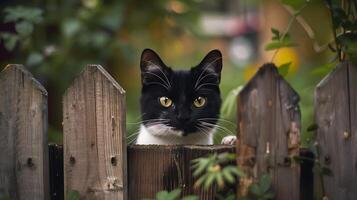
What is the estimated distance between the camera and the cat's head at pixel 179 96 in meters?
2.86

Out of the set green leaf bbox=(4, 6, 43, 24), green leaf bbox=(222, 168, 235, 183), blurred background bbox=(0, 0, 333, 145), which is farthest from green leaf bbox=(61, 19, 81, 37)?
green leaf bbox=(222, 168, 235, 183)

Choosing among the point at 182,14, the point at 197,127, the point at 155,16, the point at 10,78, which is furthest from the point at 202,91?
the point at 155,16

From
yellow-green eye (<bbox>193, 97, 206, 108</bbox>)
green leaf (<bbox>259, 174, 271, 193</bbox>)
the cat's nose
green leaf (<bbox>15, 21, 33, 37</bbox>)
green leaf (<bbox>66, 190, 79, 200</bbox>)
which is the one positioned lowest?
green leaf (<bbox>66, 190, 79, 200</bbox>)

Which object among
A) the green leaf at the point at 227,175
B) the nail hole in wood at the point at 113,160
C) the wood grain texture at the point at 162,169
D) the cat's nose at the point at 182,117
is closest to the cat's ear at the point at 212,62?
the cat's nose at the point at 182,117

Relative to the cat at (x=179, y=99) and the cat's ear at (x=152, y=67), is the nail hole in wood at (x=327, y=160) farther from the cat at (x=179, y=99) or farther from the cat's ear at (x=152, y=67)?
the cat's ear at (x=152, y=67)

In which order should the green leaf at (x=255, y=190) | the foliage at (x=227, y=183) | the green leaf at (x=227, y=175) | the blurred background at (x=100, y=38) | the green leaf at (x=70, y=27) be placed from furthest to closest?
1. the green leaf at (x=70, y=27)
2. the blurred background at (x=100, y=38)
3. the green leaf at (x=255, y=190)
4. the foliage at (x=227, y=183)
5. the green leaf at (x=227, y=175)

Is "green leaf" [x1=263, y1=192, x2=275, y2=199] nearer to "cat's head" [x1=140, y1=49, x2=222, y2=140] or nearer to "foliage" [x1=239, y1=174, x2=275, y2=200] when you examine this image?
"foliage" [x1=239, y1=174, x2=275, y2=200]

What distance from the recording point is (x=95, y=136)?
2.34m

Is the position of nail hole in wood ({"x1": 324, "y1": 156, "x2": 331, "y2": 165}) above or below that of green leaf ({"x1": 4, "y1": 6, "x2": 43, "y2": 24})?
below

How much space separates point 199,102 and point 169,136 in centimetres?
21

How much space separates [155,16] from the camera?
518 centimetres

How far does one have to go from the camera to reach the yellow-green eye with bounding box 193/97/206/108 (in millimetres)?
2914

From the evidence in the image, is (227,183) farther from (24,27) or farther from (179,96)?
(24,27)

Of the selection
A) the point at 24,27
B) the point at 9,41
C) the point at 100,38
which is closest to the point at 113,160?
the point at 24,27
